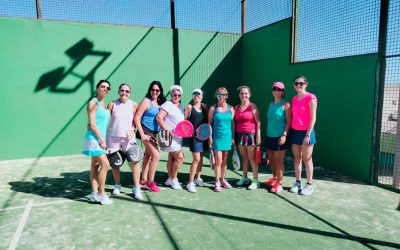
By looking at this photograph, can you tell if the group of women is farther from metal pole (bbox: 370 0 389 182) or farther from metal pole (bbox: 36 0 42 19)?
metal pole (bbox: 36 0 42 19)

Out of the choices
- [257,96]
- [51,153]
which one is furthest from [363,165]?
[51,153]

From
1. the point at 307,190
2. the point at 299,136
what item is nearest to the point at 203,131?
the point at 299,136

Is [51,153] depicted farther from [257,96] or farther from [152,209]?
[257,96]

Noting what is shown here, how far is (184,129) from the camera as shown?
423cm

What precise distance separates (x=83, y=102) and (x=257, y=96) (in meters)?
4.28

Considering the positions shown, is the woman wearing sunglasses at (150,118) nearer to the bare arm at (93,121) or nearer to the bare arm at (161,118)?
the bare arm at (161,118)

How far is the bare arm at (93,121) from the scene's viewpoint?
360 centimetres

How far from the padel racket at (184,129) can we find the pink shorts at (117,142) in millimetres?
657

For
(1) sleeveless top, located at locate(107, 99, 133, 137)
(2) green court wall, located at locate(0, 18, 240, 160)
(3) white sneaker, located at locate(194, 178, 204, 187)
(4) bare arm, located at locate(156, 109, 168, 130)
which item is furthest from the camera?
(2) green court wall, located at locate(0, 18, 240, 160)

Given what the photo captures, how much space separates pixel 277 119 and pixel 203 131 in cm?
105

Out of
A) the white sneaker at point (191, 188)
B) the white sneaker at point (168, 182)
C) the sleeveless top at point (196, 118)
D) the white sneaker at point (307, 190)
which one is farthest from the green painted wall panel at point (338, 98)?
the white sneaker at point (168, 182)

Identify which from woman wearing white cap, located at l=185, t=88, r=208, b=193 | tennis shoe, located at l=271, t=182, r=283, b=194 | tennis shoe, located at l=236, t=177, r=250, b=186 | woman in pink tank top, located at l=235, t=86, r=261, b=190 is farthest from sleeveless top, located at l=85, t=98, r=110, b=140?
tennis shoe, located at l=271, t=182, r=283, b=194

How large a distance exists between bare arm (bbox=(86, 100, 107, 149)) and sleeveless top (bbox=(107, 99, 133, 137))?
0.30m

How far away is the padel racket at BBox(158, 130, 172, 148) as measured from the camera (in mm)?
4215
